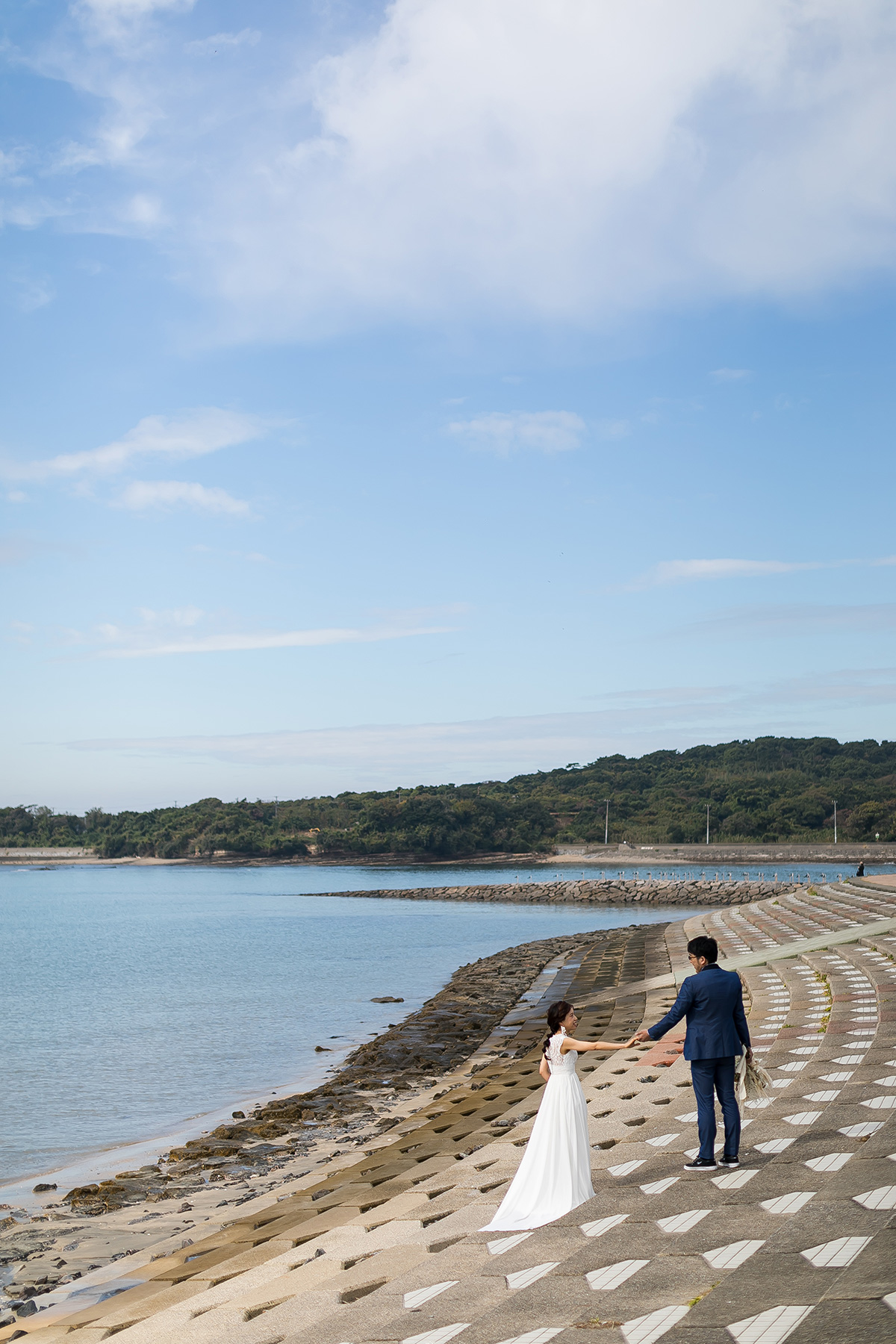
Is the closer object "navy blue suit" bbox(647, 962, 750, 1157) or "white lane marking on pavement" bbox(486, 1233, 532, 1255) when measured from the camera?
"white lane marking on pavement" bbox(486, 1233, 532, 1255)

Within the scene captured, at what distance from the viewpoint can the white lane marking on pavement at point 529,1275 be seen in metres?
5.90

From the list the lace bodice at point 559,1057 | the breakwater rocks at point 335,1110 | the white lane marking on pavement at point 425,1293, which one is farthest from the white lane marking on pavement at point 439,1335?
the breakwater rocks at point 335,1110

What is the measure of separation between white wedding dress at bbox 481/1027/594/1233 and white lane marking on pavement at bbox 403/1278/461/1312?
0.97 metres

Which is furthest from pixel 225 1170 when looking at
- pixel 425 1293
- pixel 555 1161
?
pixel 425 1293

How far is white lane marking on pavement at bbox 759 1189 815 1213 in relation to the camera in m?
6.44

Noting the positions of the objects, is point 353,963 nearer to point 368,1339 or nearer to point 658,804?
point 368,1339

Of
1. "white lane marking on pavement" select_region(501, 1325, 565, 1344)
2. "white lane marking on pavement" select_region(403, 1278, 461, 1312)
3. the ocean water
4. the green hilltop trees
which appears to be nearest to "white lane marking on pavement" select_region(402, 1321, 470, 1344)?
"white lane marking on pavement" select_region(501, 1325, 565, 1344)

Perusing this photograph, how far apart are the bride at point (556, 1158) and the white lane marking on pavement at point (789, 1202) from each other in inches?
49.2

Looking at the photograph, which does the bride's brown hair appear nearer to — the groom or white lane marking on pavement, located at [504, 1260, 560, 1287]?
the groom

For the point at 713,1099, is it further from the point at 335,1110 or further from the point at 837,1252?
the point at 335,1110

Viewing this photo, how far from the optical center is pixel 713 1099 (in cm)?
735

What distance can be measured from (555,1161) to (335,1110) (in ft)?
35.1

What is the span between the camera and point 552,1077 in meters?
7.33

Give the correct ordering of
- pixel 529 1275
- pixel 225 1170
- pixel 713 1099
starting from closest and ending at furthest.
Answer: pixel 529 1275
pixel 713 1099
pixel 225 1170
